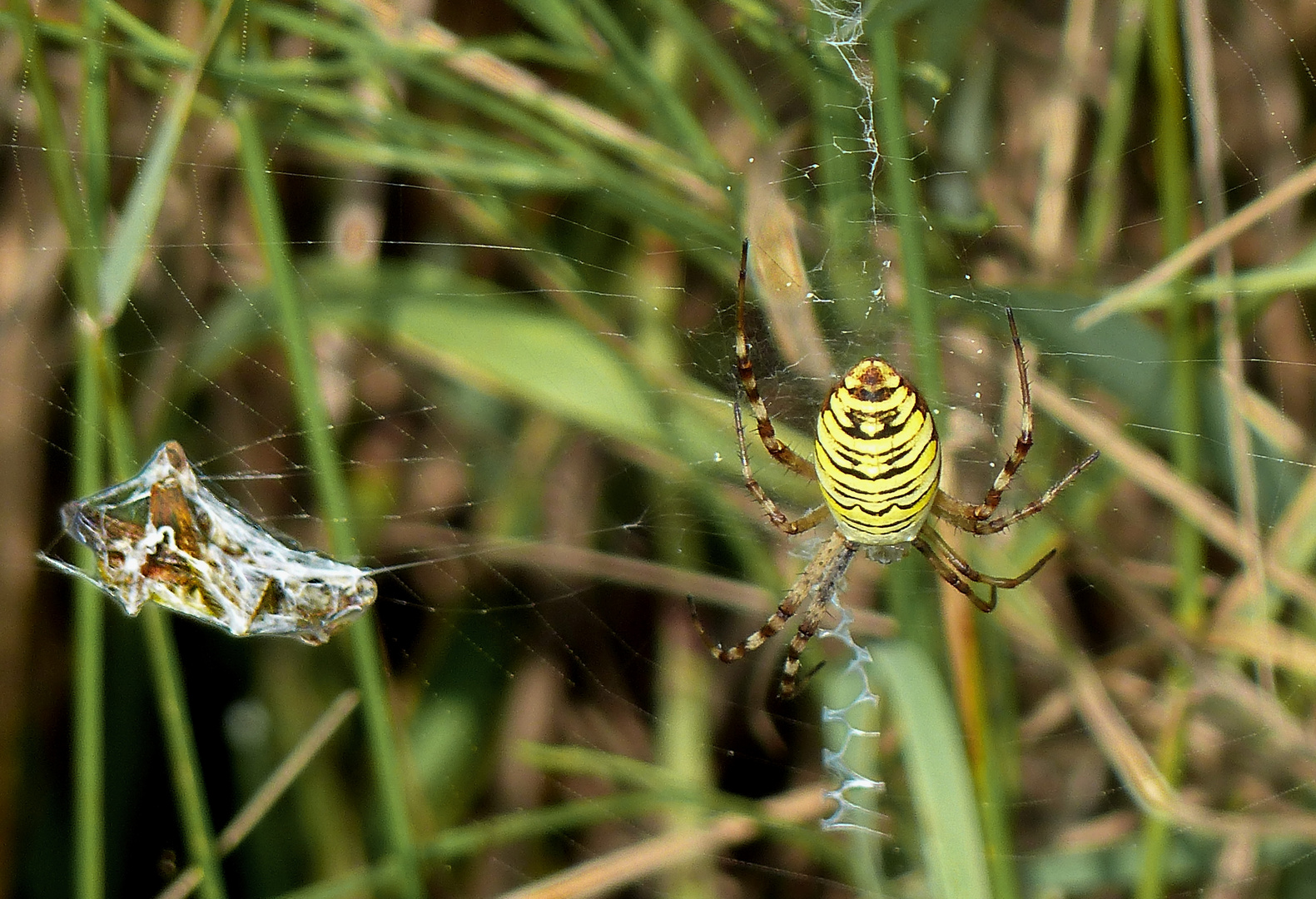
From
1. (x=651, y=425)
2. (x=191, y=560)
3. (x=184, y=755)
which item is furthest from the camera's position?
(x=651, y=425)

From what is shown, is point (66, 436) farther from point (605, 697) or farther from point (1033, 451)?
point (1033, 451)

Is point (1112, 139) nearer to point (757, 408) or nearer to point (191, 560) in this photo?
point (757, 408)

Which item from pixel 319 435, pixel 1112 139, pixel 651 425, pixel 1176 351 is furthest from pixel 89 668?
pixel 1112 139

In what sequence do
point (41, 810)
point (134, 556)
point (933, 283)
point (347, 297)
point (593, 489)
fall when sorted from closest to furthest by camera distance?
point (134, 556) → point (933, 283) → point (347, 297) → point (41, 810) → point (593, 489)

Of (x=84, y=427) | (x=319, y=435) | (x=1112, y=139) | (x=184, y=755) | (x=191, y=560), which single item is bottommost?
(x=184, y=755)

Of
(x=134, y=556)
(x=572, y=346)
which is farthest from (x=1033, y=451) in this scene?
(x=134, y=556)

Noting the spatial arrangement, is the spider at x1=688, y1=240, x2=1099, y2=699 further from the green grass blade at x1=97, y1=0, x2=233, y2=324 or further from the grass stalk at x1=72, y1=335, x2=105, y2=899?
the grass stalk at x1=72, y1=335, x2=105, y2=899

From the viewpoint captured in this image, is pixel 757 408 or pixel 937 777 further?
pixel 757 408
